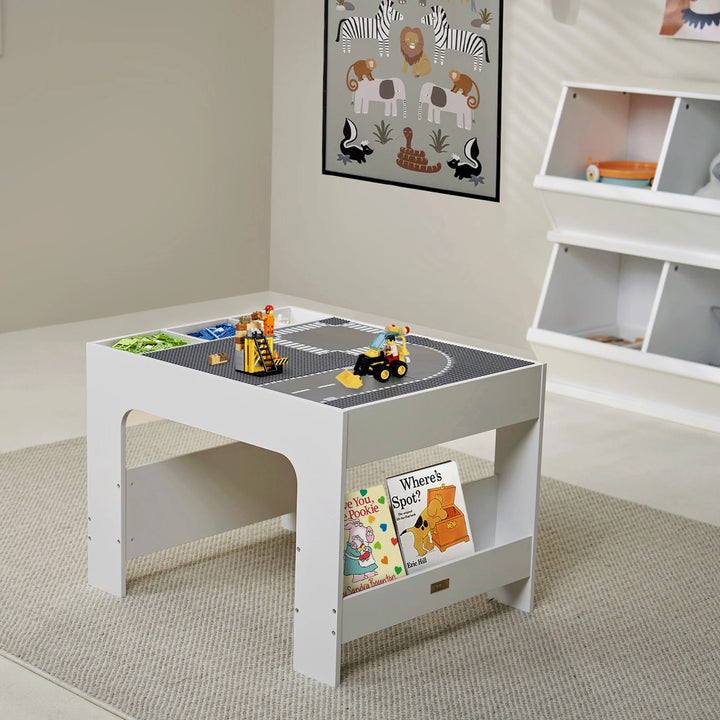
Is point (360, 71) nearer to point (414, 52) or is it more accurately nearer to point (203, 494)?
point (414, 52)

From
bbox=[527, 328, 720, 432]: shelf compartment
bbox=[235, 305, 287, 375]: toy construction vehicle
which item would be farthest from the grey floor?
bbox=[235, 305, 287, 375]: toy construction vehicle

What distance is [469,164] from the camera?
15.9 feet

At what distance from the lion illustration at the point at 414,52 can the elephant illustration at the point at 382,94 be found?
0.10 m

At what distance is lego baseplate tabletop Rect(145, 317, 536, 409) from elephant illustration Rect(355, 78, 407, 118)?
2.42 meters

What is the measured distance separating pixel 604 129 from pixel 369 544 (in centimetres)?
243

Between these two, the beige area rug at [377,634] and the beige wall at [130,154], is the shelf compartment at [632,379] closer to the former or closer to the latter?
the beige area rug at [377,634]

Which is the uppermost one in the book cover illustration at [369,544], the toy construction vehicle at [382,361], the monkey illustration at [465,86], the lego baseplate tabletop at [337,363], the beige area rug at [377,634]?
the monkey illustration at [465,86]

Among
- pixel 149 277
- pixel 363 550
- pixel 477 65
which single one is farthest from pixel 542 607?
pixel 149 277

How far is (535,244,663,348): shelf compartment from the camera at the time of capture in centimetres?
429

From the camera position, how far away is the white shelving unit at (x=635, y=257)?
3.87 meters

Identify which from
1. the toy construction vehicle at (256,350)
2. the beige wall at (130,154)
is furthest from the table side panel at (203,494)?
the beige wall at (130,154)

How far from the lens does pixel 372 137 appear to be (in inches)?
203

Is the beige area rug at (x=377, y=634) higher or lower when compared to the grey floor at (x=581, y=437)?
lower

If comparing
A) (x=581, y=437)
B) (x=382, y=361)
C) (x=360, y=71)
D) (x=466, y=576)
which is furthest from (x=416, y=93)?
(x=466, y=576)
